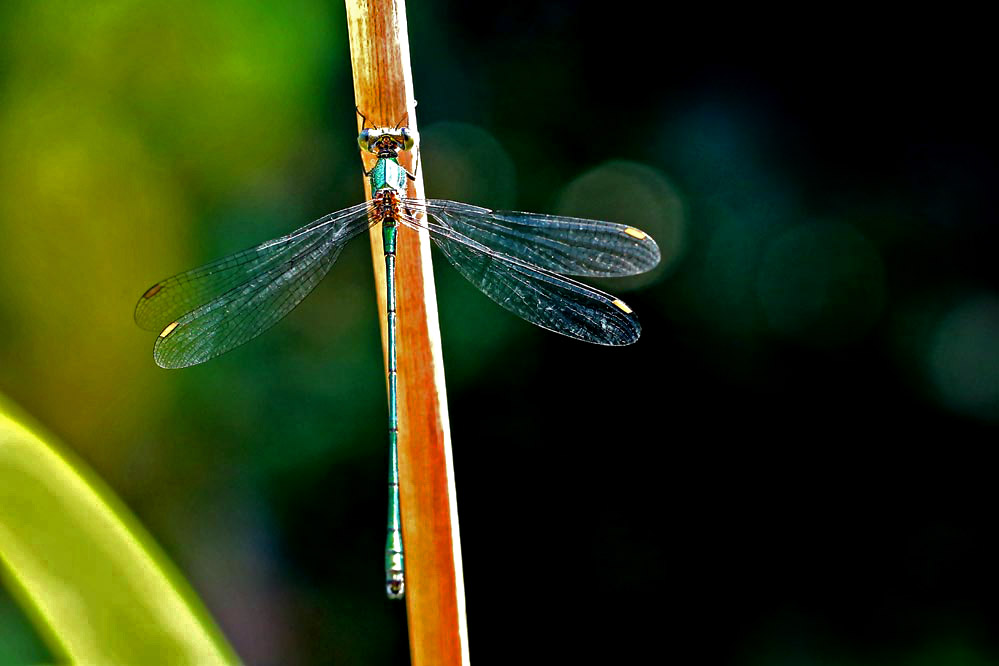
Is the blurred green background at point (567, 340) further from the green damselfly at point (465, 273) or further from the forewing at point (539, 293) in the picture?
the forewing at point (539, 293)

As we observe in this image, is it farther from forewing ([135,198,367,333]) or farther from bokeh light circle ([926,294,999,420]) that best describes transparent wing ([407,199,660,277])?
bokeh light circle ([926,294,999,420])

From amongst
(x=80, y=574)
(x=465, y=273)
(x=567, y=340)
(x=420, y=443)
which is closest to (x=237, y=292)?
(x=465, y=273)

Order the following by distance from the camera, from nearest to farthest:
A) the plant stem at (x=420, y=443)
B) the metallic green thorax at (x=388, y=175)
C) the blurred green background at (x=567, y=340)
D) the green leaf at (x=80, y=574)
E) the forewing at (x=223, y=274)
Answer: the green leaf at (x=80, y=574) < the plant stem at (x=420, y=443) < the metallic green thorax at (x=388, y=175) < the forewing at (x=223, y=274) < the blurred green background at (x=567, y=340)

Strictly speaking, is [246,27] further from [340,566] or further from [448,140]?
[340,566]

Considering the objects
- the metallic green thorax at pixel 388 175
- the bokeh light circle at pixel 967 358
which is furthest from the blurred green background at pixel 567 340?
the metallic green thorax at pixel 388 175

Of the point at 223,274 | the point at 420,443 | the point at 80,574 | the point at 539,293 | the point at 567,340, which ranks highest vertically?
the point at 567,340

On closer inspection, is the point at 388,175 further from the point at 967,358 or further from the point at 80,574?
the point at 967,358

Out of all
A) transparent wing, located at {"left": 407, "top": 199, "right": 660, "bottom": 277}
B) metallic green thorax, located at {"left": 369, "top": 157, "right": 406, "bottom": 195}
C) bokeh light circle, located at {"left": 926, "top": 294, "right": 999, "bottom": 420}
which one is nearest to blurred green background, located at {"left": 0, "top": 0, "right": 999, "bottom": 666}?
bokeh light circle, located at {"left": 926, "top": 294, "right": 999, "bottom": 420}
